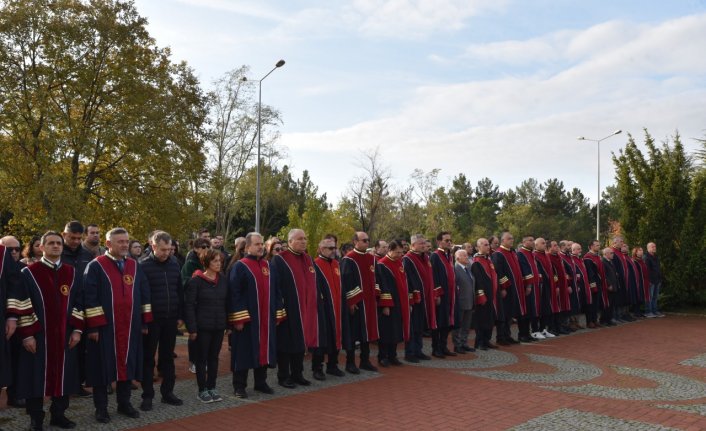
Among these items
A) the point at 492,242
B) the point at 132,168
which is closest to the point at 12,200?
the point at 132,168

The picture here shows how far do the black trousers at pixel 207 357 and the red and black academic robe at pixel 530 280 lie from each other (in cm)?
709

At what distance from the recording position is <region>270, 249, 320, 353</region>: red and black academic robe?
801 centimetres

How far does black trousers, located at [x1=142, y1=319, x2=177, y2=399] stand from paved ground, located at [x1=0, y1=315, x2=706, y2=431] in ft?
0.84

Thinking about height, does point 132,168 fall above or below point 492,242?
above

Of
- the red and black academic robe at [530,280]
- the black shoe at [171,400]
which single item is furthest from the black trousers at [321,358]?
the red and black academic robe at [530,280]

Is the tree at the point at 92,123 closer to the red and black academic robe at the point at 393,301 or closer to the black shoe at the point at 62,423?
the red and black academic robe at the point at 393,301

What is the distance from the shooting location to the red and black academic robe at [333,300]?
8.62 metres

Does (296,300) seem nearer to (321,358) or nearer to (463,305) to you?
(321,358)

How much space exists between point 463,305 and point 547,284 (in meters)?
2.97

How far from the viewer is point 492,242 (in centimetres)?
1405

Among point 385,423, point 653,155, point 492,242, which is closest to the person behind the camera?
point 385,423

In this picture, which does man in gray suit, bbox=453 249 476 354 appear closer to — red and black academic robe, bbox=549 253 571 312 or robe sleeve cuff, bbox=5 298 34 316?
red and black academic robe, bbox=549 253 571 312

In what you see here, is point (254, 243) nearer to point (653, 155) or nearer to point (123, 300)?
point (123, 300)

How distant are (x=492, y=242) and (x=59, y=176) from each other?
13.6 m
